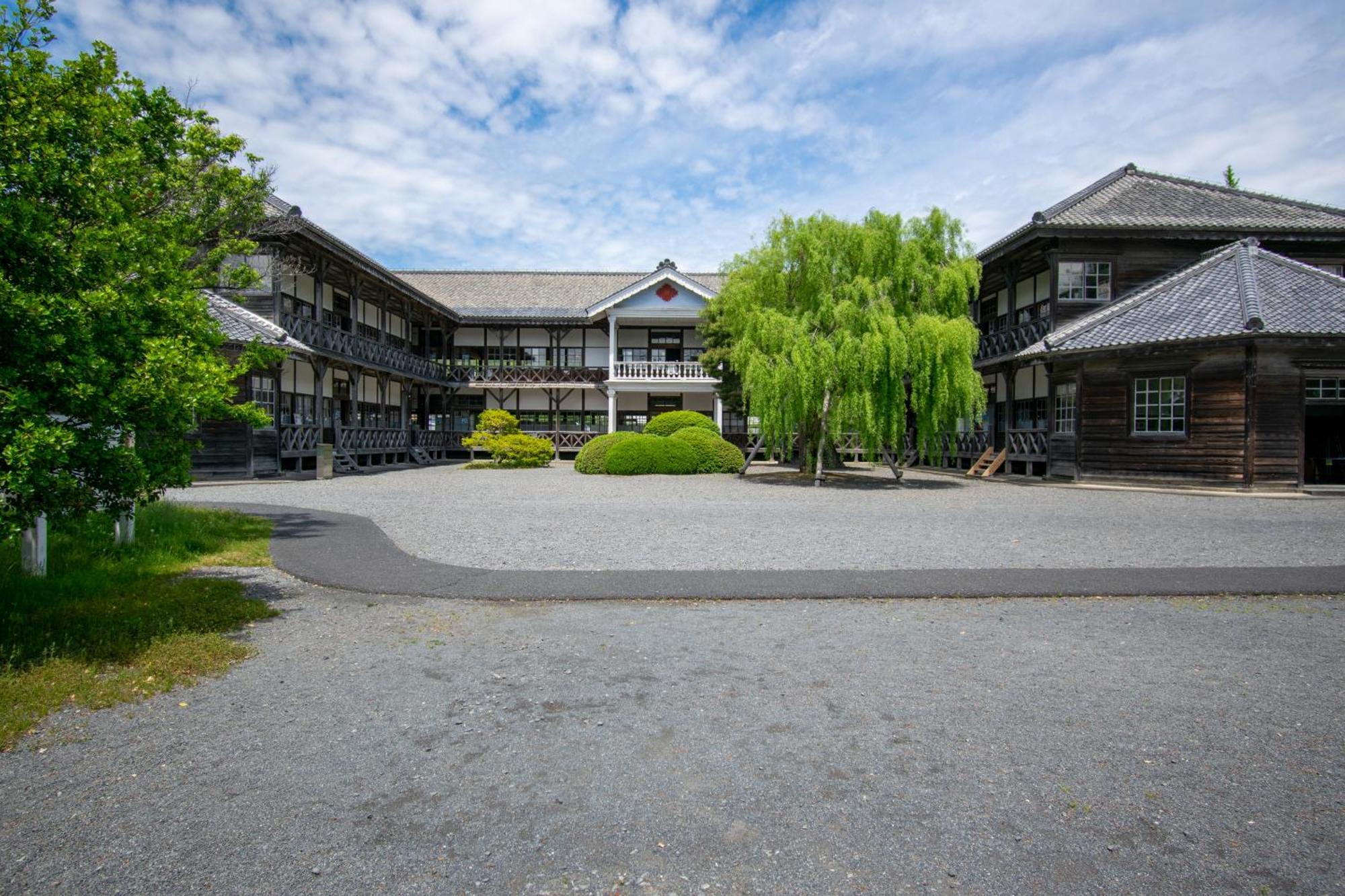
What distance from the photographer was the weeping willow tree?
18141 millimetres

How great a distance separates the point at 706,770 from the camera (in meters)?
3.34

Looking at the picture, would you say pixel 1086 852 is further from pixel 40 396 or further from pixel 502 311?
pixel 502 311

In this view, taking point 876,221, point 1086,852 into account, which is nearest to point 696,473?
point 876,221

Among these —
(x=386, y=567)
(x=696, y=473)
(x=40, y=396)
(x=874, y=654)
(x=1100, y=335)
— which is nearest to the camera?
(x=40, y=396)

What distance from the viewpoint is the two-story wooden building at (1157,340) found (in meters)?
17.4

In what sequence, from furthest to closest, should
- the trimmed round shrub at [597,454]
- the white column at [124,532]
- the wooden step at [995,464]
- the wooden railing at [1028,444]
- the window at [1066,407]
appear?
the trimmed round shrub at [597,454], the wooden step at [995,464], the wooden railing at [1028,444], the window at [1066,407], the white column at [124,532]

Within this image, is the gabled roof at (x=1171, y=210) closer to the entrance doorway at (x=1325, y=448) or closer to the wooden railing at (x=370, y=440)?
the entrance doorway at (x=1325, y=448)

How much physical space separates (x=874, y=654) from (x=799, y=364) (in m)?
13.7

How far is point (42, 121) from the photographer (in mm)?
5125

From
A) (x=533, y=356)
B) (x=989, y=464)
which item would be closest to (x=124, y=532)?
(x=989, y=464)

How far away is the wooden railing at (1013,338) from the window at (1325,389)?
6460 mm

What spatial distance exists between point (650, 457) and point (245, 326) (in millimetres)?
12305

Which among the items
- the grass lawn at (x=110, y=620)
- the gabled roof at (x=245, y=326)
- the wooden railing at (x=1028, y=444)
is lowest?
the grass lawn at (x=110, y=620)

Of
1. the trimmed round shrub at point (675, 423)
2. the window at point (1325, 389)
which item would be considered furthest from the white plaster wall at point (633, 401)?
the window at point (1325, 389)
